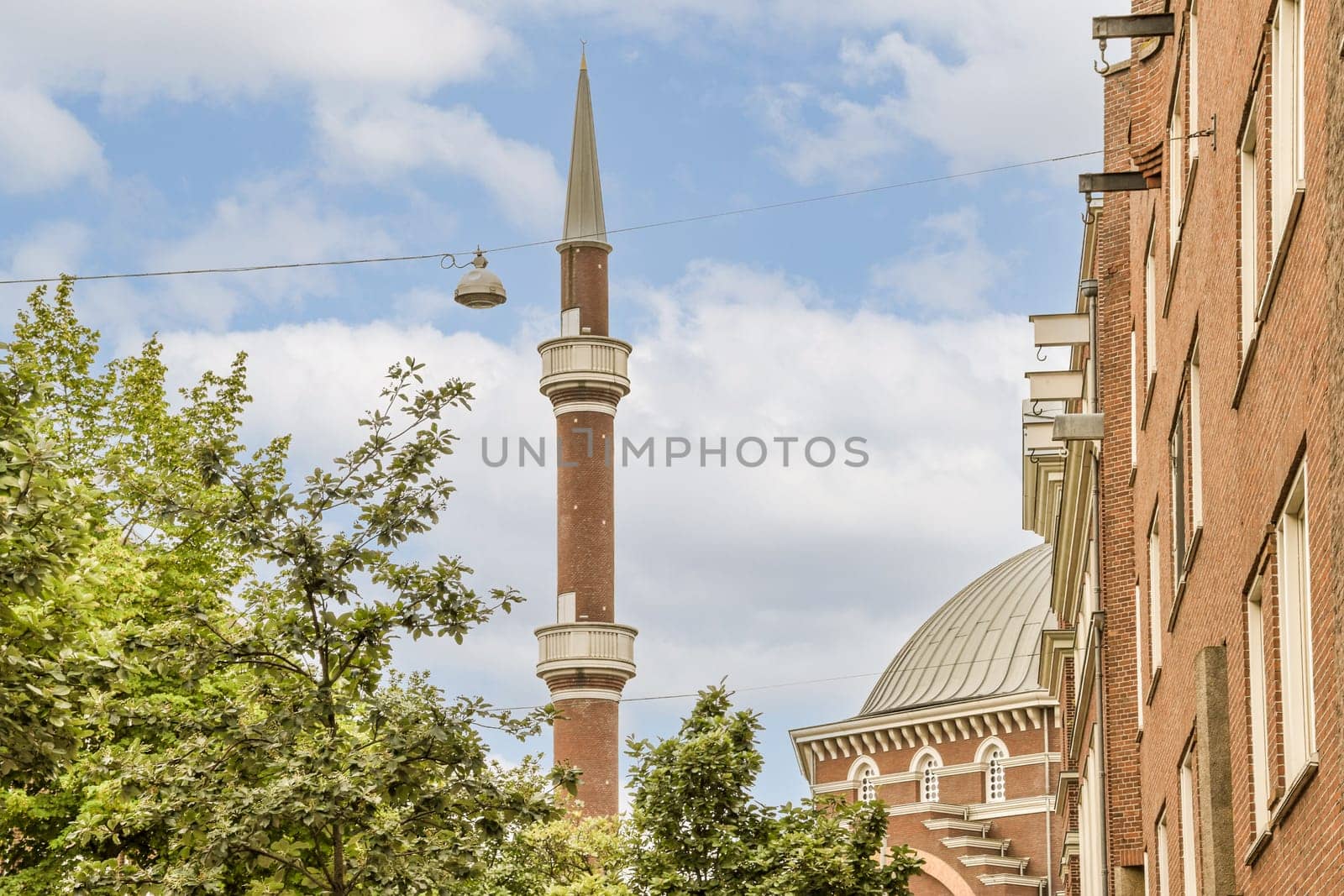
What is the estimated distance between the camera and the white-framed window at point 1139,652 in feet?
75.3

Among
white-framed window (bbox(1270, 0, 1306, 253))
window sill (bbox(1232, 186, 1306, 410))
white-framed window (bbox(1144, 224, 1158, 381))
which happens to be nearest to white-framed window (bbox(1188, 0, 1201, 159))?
white-framed window (bbox(1144, 224, 1158, 381))

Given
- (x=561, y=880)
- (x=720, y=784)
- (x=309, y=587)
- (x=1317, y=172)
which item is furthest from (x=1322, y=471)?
(x=561, y=880)

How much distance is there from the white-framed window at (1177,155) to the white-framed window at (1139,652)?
506cm

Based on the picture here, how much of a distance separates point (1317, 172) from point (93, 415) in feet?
76.5

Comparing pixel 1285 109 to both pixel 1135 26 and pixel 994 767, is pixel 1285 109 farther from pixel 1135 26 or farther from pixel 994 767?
pixel 994 767

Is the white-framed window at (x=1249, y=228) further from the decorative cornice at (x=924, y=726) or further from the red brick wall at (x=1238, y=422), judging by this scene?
the decorative cornice at (x=924, y=726)

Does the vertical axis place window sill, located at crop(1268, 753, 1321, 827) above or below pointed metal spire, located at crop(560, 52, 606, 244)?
below

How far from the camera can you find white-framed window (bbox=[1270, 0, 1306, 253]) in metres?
11.6

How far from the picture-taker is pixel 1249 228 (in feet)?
44.9

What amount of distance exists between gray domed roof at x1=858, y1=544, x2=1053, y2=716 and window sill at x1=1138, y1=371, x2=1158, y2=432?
137ft

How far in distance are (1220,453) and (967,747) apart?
49.8m

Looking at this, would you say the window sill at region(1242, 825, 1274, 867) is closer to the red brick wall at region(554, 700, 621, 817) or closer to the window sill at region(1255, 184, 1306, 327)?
the window sill at region(1255, 184, 1306, 327)

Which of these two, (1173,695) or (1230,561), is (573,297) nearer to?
(1173,695)

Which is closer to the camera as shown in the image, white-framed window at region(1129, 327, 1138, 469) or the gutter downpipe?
white-framed window at region(1129, 327, 1138, 469)
